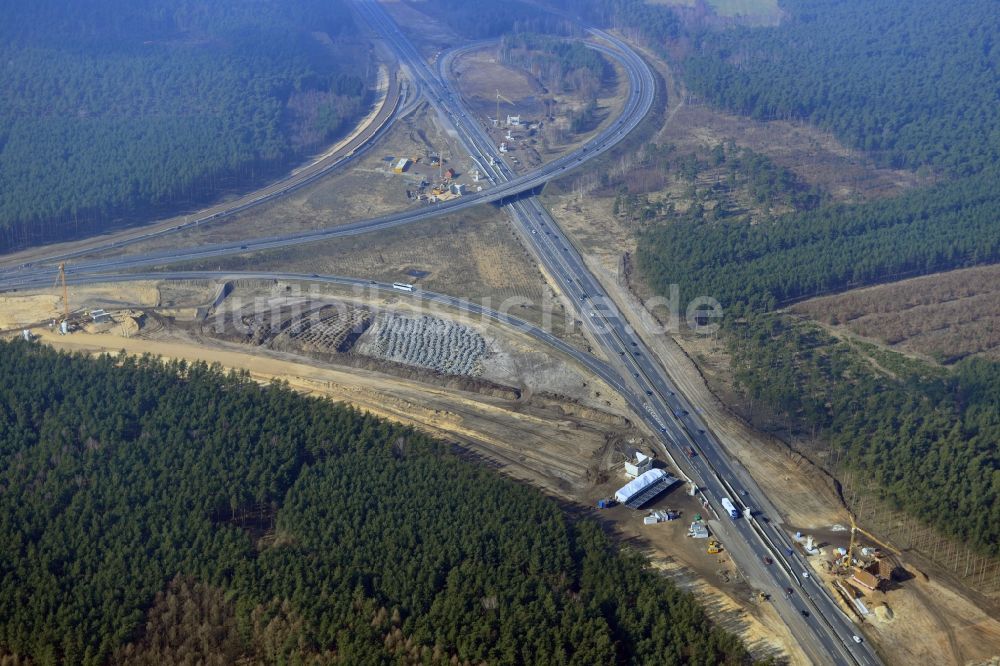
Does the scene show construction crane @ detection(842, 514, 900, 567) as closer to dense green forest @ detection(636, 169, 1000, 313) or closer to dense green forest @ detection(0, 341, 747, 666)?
dense green forest @ detection(0, 341, 747, 666)

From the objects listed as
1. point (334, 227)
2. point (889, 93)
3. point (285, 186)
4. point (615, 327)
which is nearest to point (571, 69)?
point (889, 93)

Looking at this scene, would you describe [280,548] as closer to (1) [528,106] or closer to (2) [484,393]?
(2) [484,393]

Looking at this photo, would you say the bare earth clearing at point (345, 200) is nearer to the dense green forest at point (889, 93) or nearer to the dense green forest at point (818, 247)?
the dense green forest at point (818, 247)

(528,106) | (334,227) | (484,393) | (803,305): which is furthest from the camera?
(528,106)

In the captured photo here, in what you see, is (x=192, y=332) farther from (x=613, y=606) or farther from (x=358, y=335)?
(x=613, y=606)

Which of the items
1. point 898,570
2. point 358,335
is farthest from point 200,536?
point 898,570

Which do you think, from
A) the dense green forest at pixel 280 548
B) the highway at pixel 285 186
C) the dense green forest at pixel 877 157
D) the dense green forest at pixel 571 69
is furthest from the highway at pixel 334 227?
the dense green forest at pixel 280 548

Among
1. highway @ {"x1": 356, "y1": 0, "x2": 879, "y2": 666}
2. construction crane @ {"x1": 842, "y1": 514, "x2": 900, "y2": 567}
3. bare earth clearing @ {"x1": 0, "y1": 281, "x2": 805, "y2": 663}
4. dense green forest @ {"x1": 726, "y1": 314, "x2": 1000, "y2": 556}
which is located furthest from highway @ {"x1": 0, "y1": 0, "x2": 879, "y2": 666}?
dense green forest @ {"x1": 726, "y1": 314, "x2": 1000, "y2": 556}
